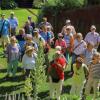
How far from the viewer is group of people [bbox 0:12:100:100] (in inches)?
644

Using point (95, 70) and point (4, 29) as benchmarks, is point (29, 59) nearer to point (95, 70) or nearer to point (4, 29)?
point (95, 70)

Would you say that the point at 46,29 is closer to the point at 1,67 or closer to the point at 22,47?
the point at 22,47

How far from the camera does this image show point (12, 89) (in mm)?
18109

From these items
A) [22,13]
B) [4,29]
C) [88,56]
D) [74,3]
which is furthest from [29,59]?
[22,13]

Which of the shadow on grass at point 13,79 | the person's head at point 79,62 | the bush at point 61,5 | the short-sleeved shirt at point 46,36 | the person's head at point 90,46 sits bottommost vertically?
the shadow on grass at point 13,79

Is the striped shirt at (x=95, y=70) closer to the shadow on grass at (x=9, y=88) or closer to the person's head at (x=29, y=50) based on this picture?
the person's head at (x=29, y=50)

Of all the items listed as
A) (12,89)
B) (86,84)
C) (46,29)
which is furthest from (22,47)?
(86,84)

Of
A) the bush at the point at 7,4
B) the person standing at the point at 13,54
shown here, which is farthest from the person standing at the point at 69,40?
the bush at the point at 7,4

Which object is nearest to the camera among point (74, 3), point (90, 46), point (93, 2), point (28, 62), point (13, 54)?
point (28, 62)

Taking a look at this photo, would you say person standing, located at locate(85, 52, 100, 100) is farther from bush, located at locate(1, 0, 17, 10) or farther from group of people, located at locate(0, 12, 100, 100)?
bush, located at locate(1, 0, 17, 10)

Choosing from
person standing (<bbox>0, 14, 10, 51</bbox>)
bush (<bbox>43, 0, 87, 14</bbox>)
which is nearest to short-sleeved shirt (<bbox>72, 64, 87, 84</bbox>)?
person standing (<bbox>0, 14, 10, 51</bbox>)

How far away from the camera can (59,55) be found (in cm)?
1652

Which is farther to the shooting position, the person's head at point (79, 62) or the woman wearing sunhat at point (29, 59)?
the woman wearing sunhat at point (29, 59)

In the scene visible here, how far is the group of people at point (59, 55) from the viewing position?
53.7 feet
